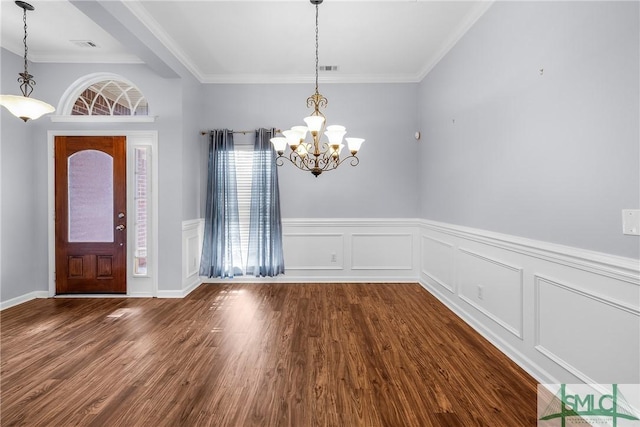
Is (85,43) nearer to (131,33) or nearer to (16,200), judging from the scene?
(131,33)

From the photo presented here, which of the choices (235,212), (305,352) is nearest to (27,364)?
(305,352)

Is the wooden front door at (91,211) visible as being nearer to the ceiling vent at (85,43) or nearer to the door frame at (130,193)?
the door frame at (130,193)

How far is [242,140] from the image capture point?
4.74 metres

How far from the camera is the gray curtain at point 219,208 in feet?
15.2

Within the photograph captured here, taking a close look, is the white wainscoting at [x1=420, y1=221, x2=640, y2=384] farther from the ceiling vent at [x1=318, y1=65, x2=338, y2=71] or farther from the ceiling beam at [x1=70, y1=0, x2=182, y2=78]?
the ceiling beam at [x1=70, y1=0, x2=182, y2=78]

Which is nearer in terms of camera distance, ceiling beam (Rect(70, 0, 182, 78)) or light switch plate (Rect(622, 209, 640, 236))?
light switch plate (Rect(622, 209, 640, 236))

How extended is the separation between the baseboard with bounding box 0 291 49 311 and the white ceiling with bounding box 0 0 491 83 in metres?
3.12

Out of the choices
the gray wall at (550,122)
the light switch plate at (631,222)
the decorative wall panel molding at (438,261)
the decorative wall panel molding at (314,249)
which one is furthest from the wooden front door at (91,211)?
the light switch plate at (631,222)

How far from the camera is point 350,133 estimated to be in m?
4.80

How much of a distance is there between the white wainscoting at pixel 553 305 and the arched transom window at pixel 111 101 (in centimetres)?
450

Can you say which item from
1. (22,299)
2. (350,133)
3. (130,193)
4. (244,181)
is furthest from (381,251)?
(22,299)

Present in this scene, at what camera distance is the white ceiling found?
299cm

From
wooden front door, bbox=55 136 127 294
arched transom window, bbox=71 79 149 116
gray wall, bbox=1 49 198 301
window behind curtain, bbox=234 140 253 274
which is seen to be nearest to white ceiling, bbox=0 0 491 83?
gray wall, bbox=1 49 198 301

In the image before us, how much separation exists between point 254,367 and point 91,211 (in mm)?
3333
